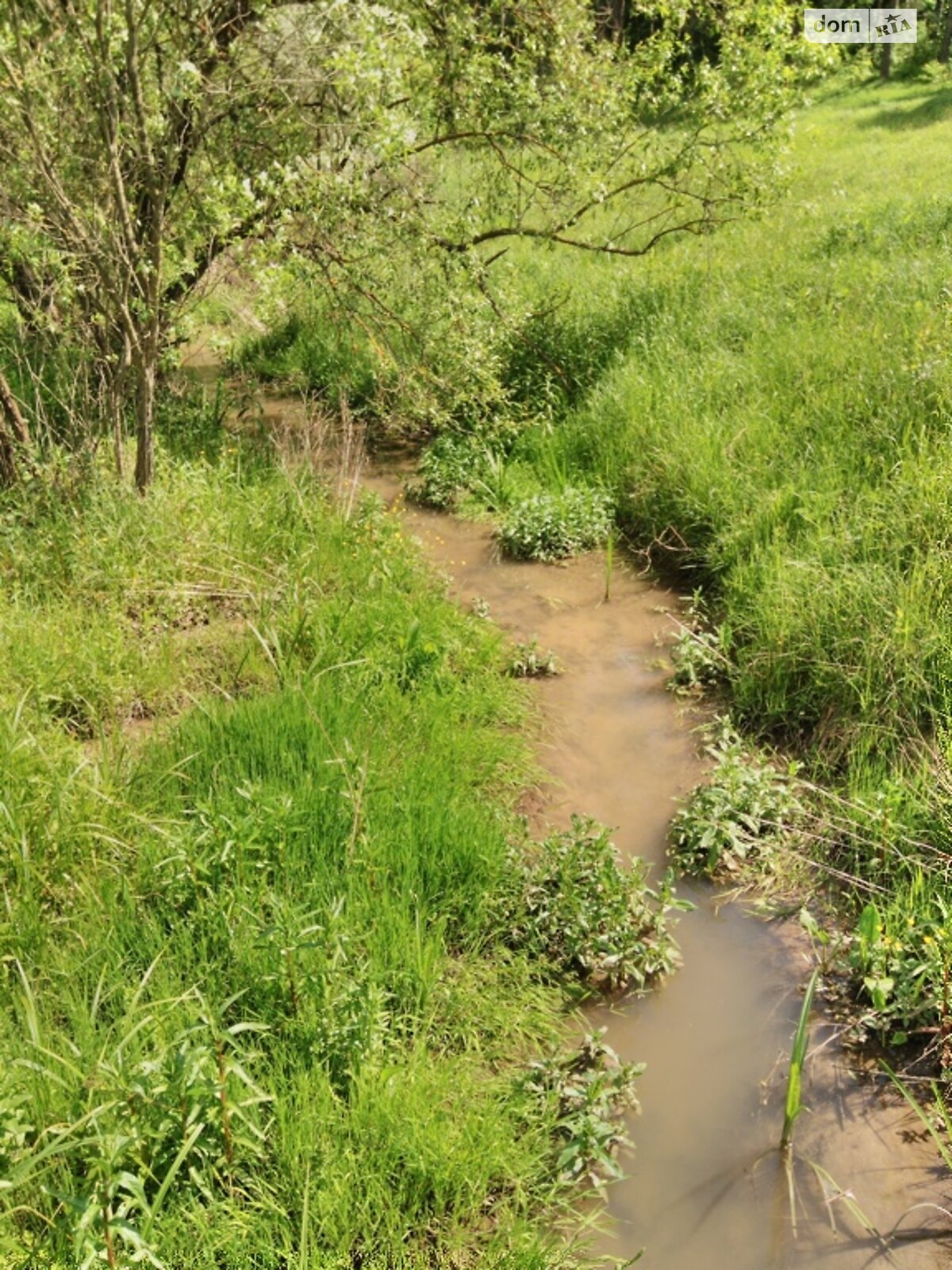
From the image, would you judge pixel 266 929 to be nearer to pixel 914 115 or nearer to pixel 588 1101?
pixel 588 1101

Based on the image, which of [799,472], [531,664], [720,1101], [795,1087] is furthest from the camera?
[799,472]

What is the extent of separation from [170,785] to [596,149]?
19.0 feet

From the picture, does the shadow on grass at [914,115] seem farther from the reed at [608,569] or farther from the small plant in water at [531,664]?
the small plant in water at [531,664]

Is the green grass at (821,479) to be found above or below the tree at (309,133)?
below

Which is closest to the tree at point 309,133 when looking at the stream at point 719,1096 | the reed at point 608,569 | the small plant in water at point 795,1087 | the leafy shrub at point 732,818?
the reed at point 608,569

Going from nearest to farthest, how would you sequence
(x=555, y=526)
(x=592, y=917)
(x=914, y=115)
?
1. (x=592, y=917)
2. (x=555, y=526)
3. (x=914, y=115)

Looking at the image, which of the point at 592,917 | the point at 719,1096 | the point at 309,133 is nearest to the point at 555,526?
the point at 309,133

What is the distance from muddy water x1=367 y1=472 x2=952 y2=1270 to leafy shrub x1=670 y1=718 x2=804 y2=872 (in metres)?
0.12

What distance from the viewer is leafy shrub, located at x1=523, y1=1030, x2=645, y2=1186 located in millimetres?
3094

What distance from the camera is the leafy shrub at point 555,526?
6.83 m

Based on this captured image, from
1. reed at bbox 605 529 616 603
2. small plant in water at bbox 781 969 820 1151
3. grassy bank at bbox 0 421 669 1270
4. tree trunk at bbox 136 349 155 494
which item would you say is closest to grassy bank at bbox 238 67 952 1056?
reed at bbox 605 529 616 603

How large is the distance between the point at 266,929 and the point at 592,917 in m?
1.19

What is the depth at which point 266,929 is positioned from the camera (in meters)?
3.22

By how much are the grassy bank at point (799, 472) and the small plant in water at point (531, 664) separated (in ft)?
2.78
